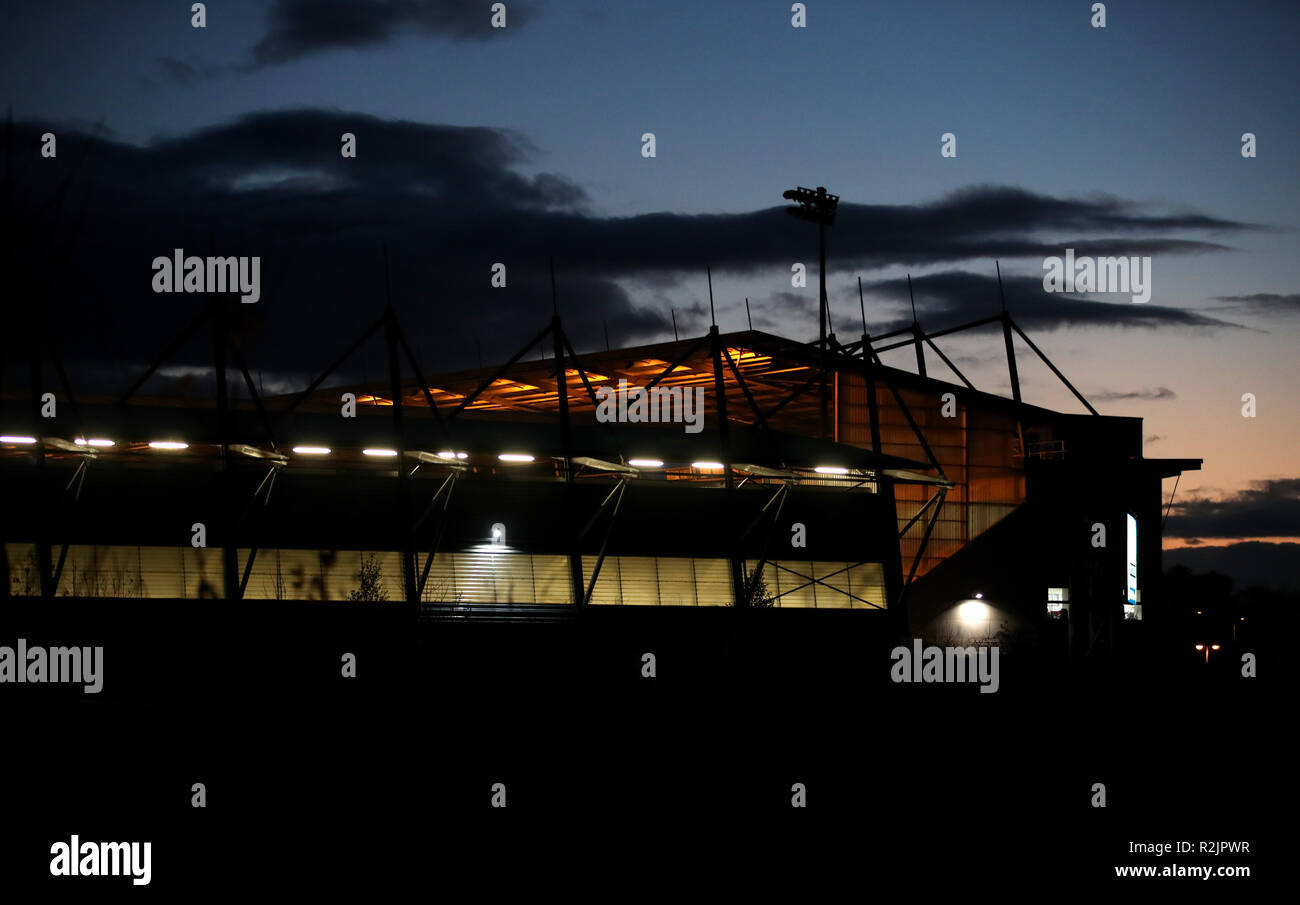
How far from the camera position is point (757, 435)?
1382 inches

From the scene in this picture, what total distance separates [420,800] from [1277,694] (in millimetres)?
31330
